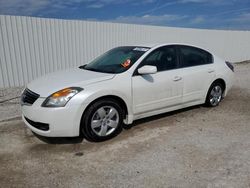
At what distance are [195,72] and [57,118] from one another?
289 centimetres

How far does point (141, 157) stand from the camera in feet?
11.0

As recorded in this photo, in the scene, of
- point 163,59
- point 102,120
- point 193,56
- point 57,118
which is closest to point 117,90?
point 102,120

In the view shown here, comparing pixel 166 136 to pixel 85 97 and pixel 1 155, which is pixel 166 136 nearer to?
pixel 85 97

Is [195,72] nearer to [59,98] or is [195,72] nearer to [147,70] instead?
[147,70]

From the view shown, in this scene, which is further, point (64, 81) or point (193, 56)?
point (193, 56)

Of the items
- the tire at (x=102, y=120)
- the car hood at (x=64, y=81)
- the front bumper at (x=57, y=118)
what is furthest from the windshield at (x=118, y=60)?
the front bumper at (x=57, y=118)

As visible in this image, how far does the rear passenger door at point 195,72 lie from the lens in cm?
477

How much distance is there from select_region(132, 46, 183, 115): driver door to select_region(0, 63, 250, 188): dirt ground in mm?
440

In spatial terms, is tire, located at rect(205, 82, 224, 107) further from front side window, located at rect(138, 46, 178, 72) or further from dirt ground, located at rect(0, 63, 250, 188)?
front side window, located at rect(138, 46, 178, 72)

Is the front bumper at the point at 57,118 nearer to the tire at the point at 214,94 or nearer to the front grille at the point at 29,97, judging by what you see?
the front grille at the point at 29,97

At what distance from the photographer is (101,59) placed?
4.95 meters

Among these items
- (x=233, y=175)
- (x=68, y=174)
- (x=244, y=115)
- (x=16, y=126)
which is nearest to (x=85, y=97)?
(x=68, y=174)

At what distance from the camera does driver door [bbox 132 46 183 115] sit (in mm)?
4094

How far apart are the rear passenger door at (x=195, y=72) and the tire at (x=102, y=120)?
159 centimetres
